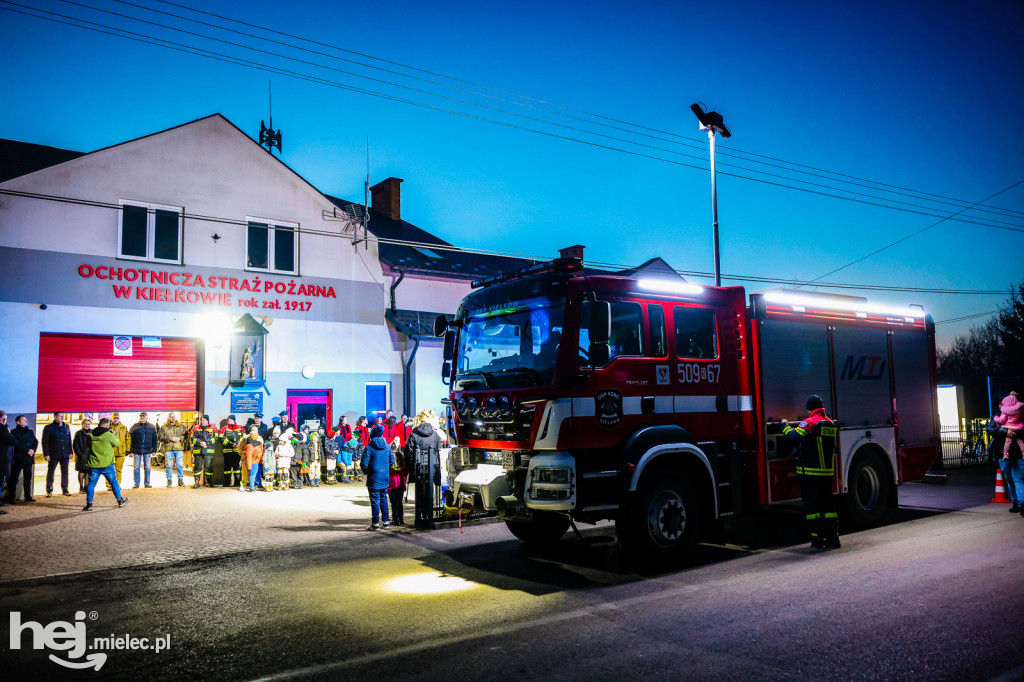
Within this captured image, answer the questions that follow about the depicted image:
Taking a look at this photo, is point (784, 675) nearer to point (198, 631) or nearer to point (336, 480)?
point (198, 631)

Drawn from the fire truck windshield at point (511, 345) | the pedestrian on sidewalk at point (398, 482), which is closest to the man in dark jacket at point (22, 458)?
the pedestrian on sidewalk at point (398, 482)

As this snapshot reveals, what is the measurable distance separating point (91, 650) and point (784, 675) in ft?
16.8

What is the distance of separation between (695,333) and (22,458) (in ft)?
46.3

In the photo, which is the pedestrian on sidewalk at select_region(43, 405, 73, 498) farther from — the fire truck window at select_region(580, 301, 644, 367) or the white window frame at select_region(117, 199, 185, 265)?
the fire truck window at select_region(580, 301, 644, 367)

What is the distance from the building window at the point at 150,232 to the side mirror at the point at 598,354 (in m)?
14.8

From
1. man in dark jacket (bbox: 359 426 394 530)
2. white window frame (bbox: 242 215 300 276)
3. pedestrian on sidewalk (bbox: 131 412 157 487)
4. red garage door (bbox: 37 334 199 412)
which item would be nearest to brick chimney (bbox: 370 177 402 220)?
white window frame (bbox: 242 215 300 276)

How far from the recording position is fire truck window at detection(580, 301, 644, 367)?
748 cm

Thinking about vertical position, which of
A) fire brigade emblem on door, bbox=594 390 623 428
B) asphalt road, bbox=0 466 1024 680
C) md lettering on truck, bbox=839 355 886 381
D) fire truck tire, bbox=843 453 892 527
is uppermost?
md lettering on truck, bbox=839 355 886 381

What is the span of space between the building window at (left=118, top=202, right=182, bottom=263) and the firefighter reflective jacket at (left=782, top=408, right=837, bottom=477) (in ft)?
53.0

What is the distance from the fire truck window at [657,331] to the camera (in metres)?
7.78

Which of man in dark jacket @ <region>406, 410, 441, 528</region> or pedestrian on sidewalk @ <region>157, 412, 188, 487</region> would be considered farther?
pedestrian on sidewalk @ <region>157, 412, 188, 487</region>

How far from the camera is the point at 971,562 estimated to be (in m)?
7.18

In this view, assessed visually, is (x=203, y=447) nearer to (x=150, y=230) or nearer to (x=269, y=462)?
(x=269, y=462)

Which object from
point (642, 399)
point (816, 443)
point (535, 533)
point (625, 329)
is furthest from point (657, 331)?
point (535, 533)
